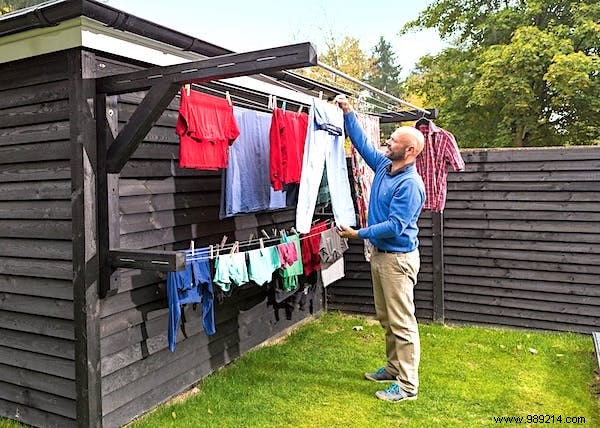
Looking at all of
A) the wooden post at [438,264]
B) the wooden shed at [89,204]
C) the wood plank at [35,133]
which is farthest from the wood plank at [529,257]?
the wood plank at [35,133]

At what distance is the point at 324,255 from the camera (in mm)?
4082

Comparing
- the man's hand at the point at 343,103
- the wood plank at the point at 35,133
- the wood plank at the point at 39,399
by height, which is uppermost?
the man's hand at the point at 343,103

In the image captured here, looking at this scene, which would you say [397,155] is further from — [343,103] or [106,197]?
[106,197]

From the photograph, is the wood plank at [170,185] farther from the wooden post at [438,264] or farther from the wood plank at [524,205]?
the wood plank at [524,205]

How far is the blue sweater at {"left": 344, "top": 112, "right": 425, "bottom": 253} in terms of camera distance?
309cm

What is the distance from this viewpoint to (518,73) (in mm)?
12000

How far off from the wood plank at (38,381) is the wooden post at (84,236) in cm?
11

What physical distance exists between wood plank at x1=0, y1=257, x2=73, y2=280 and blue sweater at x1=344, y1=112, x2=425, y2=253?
5.68 ft

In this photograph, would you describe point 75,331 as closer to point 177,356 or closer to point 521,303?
point 177,356

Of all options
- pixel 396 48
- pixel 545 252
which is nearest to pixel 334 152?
pixel 545 252

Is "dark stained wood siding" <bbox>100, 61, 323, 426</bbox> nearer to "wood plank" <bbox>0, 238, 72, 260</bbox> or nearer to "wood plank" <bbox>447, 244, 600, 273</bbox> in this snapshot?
"wood plank" <bbox>0, 238, 72, 260</bbox>

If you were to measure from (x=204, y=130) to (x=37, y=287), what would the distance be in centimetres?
134

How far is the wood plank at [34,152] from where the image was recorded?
2.76 metres

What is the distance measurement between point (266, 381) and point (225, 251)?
989 millimetres
